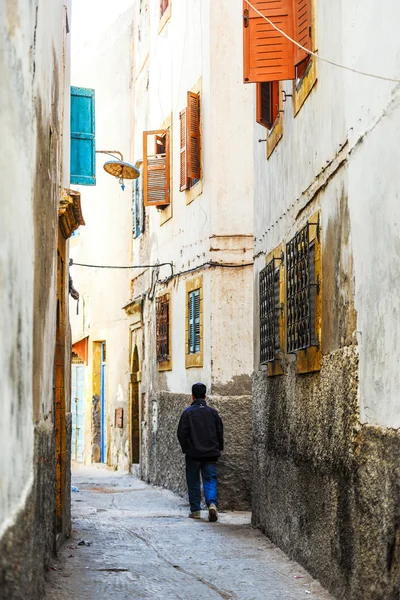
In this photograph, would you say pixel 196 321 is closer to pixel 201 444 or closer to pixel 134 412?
pixel 201 444


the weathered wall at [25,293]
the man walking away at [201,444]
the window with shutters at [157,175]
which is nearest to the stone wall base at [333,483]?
the weathered wall at [25,293]

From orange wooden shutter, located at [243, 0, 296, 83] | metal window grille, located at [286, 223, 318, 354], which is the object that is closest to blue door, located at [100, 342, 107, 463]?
metal window grille, located at [286, 223, 318, 354]

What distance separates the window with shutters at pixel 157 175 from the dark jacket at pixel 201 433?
18.8 ft

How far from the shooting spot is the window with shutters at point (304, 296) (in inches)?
316

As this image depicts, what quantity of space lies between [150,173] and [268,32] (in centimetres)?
872

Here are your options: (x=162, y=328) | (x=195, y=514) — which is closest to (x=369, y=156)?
(x=195, y=514)

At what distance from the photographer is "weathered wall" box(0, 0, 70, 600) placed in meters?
4.77

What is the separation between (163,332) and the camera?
17750mm

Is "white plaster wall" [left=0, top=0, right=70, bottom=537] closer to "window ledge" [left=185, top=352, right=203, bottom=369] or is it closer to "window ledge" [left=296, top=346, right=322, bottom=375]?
"window ledge" [left=296, top=346, right=322, bottom=375]

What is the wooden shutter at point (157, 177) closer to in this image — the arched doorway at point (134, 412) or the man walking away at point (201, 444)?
the arched doorway at point (134, 412)

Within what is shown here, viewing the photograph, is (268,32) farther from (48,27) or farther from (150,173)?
(150,173)

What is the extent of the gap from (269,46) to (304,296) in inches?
94.7

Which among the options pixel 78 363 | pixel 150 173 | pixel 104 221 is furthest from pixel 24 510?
pixel 78 363

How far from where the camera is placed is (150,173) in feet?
58.3
